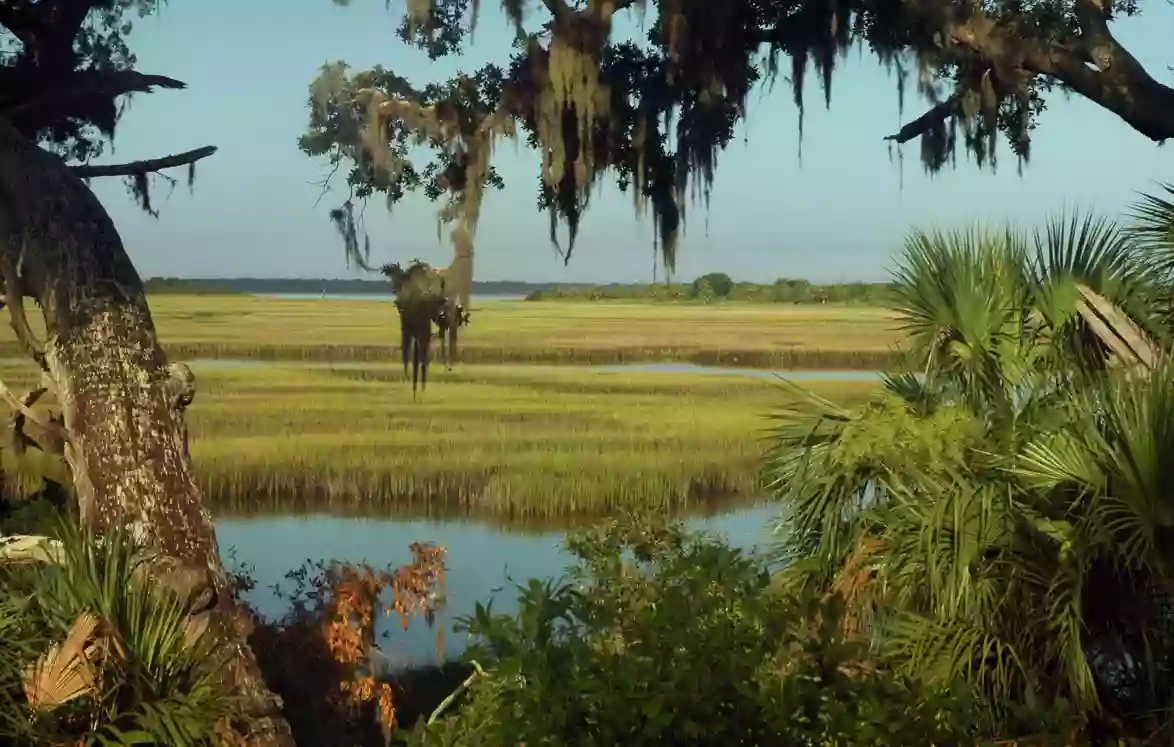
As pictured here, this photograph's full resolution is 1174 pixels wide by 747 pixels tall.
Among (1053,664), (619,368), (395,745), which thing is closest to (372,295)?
(619,368)

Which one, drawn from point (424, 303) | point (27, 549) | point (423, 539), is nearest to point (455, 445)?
point (423, 539)

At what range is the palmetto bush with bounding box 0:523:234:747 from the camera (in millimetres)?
2320

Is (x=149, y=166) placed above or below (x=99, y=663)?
above

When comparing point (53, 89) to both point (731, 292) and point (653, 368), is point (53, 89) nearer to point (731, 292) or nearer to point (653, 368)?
point (653, 368)

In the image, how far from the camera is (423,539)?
193 inches

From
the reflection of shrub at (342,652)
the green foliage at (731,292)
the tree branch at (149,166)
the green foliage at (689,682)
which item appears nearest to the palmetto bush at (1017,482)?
the green foliage at (689,682)

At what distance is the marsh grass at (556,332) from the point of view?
5191 mm

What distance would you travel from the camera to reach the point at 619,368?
5227 millimetres

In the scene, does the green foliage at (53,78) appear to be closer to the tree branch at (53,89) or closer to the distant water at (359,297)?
the tree branch at (53,89)

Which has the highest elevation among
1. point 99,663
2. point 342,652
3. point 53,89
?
point 53,89

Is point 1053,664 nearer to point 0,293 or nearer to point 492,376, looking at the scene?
point 492,376

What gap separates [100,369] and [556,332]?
2228mm

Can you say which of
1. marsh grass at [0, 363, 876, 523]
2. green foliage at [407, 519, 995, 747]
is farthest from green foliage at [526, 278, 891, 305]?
green foliage at [407, 519, 995, 747]

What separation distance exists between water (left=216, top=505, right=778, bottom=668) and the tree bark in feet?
4.63
